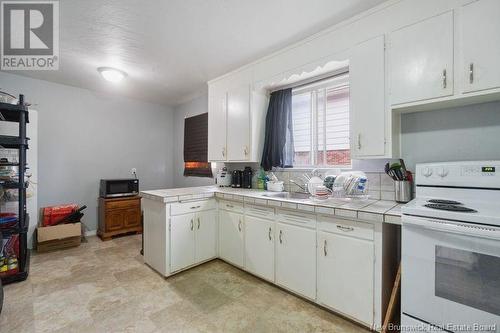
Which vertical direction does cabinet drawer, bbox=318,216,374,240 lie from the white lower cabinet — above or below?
above

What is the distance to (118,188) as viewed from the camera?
386 centimetres

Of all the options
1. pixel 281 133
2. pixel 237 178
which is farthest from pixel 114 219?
pixel 281 133

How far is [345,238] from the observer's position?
1724mm

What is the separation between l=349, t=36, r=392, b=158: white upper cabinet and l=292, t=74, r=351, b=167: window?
46 centimetres

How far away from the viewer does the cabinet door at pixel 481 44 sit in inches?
54.1

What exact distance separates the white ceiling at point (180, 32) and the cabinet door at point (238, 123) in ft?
1.24

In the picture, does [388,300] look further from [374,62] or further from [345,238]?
[374,62]

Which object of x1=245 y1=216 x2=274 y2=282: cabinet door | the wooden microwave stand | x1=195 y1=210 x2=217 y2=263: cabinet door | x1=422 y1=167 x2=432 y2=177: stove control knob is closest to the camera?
x1=422 y1=167 x2=432 y2=177: stove control knob

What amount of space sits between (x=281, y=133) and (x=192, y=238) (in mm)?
1661

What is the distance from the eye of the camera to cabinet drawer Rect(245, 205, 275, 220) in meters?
2.24

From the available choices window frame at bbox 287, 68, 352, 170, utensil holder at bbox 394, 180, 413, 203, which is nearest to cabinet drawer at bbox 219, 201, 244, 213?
window frame at bbox 287, 68, 352, 170

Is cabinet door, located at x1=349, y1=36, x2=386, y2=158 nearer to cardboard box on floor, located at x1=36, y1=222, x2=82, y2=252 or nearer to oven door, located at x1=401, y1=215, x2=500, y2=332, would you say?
oven door, located at x1=401, y1=215, x2=500, y2=332

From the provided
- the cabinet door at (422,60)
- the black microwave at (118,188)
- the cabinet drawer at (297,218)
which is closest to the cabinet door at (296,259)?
the cabinet drawer at (297,218)

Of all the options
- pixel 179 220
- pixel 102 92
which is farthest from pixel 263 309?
pixel 102 92
